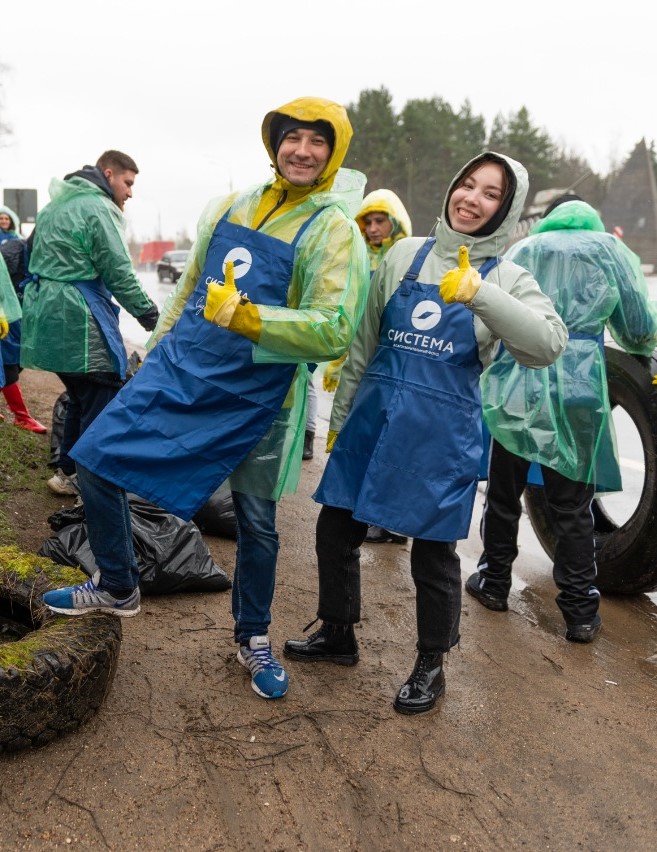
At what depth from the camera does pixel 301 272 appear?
2.42 meters

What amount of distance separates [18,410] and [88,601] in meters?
3.74

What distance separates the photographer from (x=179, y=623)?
9.94 ft

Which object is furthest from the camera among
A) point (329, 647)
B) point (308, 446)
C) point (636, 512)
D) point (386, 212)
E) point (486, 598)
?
point (308, 446)

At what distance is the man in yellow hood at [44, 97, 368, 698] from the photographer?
2.36 m

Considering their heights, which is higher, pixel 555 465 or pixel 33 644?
pixel 555 465

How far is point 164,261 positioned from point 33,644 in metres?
37.0

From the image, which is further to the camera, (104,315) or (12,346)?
(12,346)

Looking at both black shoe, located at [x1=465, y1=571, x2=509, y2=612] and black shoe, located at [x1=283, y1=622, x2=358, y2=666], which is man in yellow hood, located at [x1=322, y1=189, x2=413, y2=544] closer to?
black shoe, located at [x1=465, y1=571, x2=509, y2=612]

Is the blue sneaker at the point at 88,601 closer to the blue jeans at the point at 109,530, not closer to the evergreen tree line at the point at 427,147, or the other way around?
the blue jeans at the point at 109,530

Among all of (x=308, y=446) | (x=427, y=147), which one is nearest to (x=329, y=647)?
(x=308, y=446)

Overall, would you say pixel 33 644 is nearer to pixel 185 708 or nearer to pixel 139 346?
pixel 185 708

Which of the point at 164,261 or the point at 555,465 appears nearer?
the point at 555,465

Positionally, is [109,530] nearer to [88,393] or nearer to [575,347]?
[88,393]

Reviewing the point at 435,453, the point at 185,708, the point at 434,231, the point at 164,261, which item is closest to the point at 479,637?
the point at 435,453
